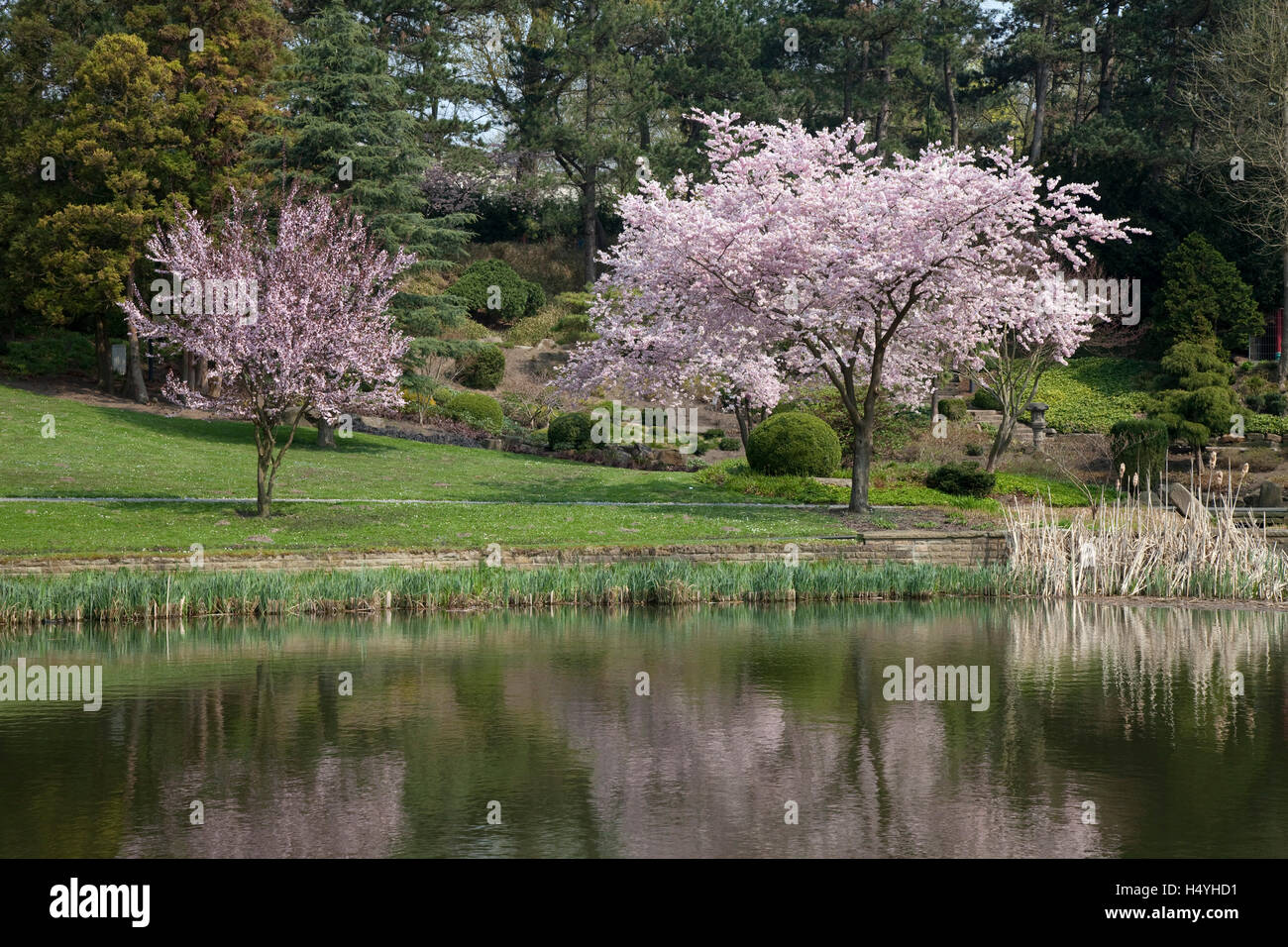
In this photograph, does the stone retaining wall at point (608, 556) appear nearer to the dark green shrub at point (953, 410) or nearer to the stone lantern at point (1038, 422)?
the stone lantern at point (1038, 422)

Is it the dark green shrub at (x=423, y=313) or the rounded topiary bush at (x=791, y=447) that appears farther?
the dark green shrub at (x=423, y=313)

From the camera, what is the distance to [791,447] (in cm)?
3428

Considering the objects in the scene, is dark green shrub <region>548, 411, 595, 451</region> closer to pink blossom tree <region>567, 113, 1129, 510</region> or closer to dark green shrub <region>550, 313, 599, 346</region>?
pink blossom tree <region>567, 113, 1129, 510</region>

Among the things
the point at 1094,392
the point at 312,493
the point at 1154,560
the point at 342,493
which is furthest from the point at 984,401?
the point at 312,493

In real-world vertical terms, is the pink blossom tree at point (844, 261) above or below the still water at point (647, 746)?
above

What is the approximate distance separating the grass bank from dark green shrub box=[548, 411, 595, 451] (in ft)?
62.3

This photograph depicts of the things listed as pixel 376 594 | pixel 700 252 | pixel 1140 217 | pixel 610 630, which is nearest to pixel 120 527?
pixel 376 594

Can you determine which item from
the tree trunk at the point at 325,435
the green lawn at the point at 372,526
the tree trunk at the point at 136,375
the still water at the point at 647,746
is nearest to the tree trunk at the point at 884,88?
the tree trunk at the point at 325,435

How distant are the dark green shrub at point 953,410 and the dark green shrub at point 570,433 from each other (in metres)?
12.6

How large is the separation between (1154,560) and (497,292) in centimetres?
3660

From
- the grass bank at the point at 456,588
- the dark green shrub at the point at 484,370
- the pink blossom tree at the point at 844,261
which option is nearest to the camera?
the grass bank at the point at 456,588

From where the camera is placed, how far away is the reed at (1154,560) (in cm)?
2094

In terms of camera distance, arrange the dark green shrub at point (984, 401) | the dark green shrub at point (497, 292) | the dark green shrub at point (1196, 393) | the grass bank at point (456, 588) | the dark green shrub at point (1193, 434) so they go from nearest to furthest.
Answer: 1. the grass bank at point (456, 588)
2. the dark green shrub at point (1193, 434)
3. the dark green shrub at point (1196, 393)
4. the dark green shrub at point (984, 401)
5. the dark green shrub at point (497, 292)

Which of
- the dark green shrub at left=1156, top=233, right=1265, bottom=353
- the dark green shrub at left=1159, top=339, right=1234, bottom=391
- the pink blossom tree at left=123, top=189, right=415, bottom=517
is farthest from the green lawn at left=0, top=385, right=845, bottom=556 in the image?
the dark green shrub at left=1156, top=233, right=1265, bottom=353
